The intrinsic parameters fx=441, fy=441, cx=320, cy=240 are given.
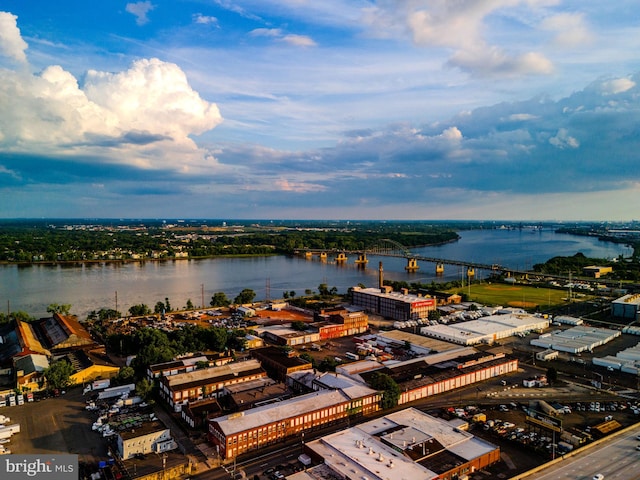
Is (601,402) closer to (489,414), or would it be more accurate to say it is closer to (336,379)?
(489,414)

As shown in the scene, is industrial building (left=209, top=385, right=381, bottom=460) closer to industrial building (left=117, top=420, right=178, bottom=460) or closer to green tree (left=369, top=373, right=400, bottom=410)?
green tree (left=369, top=373, right=400, bottom=410)

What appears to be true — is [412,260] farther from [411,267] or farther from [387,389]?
[387,389]

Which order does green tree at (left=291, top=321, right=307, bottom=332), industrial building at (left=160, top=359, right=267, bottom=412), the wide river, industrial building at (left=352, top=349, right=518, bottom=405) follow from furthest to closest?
the wide river
green tree at (left=291, top=321, right=307, bottom=332)
industrial building at (left=352, top=349, right=518, bottom=405)
industrial building at (left=160, top=359, right=267, bottom=412)

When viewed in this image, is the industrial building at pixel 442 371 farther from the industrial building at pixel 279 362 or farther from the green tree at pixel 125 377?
the green tree at pixel 125 377

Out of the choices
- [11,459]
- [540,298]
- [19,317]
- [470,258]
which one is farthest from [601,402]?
[470,258]

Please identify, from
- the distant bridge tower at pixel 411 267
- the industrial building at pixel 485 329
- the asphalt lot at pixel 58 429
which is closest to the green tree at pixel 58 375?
the asphalt lot at pixel 58 429

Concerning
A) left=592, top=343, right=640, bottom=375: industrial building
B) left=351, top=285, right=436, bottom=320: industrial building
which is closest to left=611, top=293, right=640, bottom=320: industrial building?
left=592, top=343, right=640, bottom=375: industrial building

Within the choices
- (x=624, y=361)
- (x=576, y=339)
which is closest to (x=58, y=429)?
(x=624, y=361)
